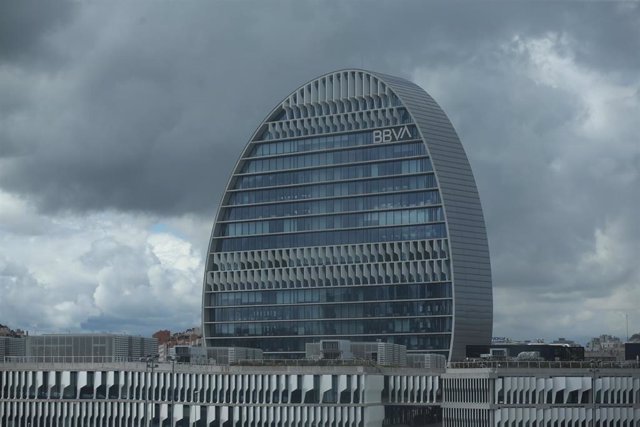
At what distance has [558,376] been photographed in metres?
192

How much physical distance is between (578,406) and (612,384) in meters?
5.56

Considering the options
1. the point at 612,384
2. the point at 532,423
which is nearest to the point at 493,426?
the point at 532,423

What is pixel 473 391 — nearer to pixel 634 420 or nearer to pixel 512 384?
pixel 512 384

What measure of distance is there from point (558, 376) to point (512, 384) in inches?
247

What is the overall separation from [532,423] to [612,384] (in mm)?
12026

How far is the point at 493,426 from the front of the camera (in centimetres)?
19150

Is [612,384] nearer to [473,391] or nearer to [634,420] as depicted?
[634,420]

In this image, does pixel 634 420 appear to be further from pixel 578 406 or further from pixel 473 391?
pixel 473 391

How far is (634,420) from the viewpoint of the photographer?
190 metres

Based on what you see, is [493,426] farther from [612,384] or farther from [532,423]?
[612,384]

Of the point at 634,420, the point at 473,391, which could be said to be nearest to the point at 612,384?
the point at 634,420

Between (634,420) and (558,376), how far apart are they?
451 inches

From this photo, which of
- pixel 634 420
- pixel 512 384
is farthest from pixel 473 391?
pixel 634 420

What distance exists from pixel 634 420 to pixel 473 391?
22363 millimetres
